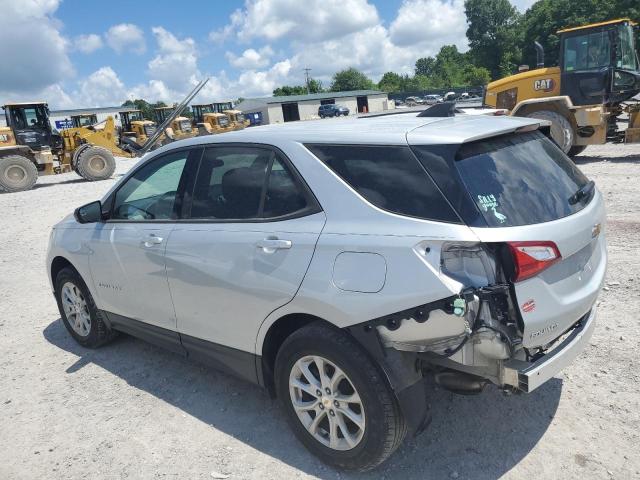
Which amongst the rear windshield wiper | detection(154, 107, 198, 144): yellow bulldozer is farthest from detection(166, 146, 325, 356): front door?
detection(154, 107, 198, 144): yellow bulldozer

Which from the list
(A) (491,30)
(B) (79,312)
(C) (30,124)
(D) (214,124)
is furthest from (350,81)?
(B) (79,312)

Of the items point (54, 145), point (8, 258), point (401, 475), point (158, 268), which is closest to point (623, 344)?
point (401, 475)

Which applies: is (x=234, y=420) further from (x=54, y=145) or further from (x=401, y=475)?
(x=54, y=145)

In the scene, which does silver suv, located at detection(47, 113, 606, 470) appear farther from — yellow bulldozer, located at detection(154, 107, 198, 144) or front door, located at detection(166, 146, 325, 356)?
yellow bulldozer, located at detection(154, 107, 198, 144)

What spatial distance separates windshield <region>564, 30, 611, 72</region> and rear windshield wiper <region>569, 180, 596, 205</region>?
1008cm

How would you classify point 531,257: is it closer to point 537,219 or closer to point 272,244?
point 537,219

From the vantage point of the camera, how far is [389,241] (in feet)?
7.66

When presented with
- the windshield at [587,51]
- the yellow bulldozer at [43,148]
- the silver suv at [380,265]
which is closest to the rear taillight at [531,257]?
the silver suv at [380,265]

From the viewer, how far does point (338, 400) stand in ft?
8.57

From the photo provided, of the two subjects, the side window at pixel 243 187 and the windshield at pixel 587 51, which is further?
the windshield at pixel 587 51

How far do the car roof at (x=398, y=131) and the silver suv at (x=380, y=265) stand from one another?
0.01 meters

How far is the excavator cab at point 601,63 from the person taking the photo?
1104cm

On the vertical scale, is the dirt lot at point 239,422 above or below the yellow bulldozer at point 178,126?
below

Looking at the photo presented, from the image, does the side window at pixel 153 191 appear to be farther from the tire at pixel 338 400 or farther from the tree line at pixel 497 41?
the tree line at pixel 497 41
